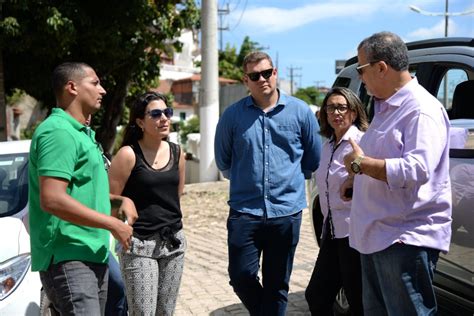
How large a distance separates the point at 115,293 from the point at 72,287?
0.63 metres

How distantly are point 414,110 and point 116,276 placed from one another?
5.65 ft

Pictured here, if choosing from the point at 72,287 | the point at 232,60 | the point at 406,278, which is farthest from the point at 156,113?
the point at 232,60

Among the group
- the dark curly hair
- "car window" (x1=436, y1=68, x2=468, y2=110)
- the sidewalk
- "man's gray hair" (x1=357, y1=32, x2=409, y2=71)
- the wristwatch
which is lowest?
the sidewalk

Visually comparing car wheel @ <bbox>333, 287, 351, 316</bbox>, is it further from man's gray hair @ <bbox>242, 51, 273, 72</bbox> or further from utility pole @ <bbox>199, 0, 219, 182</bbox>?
utility pole @ <bbox>199, 0, 219, 182</bbox>

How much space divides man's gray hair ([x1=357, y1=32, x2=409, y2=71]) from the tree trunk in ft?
41.7

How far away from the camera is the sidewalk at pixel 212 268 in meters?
5.14

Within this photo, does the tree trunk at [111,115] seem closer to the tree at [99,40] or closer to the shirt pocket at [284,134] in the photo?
the tree at [99,40]

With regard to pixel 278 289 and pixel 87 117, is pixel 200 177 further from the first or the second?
pixel 87 117

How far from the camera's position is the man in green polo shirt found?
2545mm

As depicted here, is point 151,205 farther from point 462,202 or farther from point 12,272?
point 462,202

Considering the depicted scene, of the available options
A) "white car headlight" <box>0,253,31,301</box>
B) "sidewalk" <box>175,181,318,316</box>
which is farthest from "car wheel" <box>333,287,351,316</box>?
"white car headlight" <box>0,253,31,301</box>

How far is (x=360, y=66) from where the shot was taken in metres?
→ 2.66

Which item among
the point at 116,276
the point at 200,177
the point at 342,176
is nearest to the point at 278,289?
the point at 342,176

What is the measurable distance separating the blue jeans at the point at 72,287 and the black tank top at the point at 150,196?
0.77 metres
